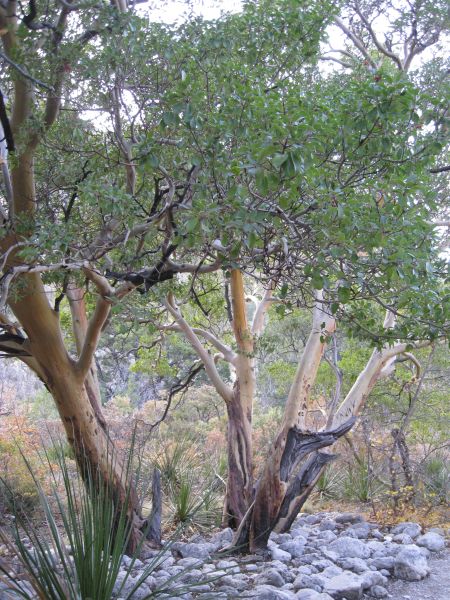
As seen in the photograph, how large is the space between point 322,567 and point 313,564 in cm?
9

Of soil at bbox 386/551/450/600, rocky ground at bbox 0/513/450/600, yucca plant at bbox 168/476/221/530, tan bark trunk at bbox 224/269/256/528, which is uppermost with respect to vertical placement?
tan bark trunk at bbox 224/269/256/528

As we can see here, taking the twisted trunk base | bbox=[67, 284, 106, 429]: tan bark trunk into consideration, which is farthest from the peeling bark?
bbox=[67, 284, 106, 429]: tan bark trunk

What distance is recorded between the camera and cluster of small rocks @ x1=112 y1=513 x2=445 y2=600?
5.34 meters

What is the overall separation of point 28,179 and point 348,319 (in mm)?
2907

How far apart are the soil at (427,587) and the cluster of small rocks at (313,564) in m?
0.09

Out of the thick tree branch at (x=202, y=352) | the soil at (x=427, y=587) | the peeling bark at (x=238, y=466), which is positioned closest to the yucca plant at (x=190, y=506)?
the peeling bark at (x=238, y=466)

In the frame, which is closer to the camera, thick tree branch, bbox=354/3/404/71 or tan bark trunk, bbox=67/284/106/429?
tan bark trunk, bbox=67/284/106/429

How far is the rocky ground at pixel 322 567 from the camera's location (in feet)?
17.5

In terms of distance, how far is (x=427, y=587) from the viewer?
5816 millimetres

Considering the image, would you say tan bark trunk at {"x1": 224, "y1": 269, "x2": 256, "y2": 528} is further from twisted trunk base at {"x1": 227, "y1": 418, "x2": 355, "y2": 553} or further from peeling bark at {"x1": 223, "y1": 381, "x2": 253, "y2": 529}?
twisted trunk base at {"x1": 227, "y1": 418, "x2": 355, "y2": 553}

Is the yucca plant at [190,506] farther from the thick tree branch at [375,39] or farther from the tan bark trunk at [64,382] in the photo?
the thick tree branch at [375,39]

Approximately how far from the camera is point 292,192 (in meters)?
2.76

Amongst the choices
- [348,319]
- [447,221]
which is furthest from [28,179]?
[447,221]

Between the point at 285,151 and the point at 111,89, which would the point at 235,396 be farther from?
the point at 285,151
